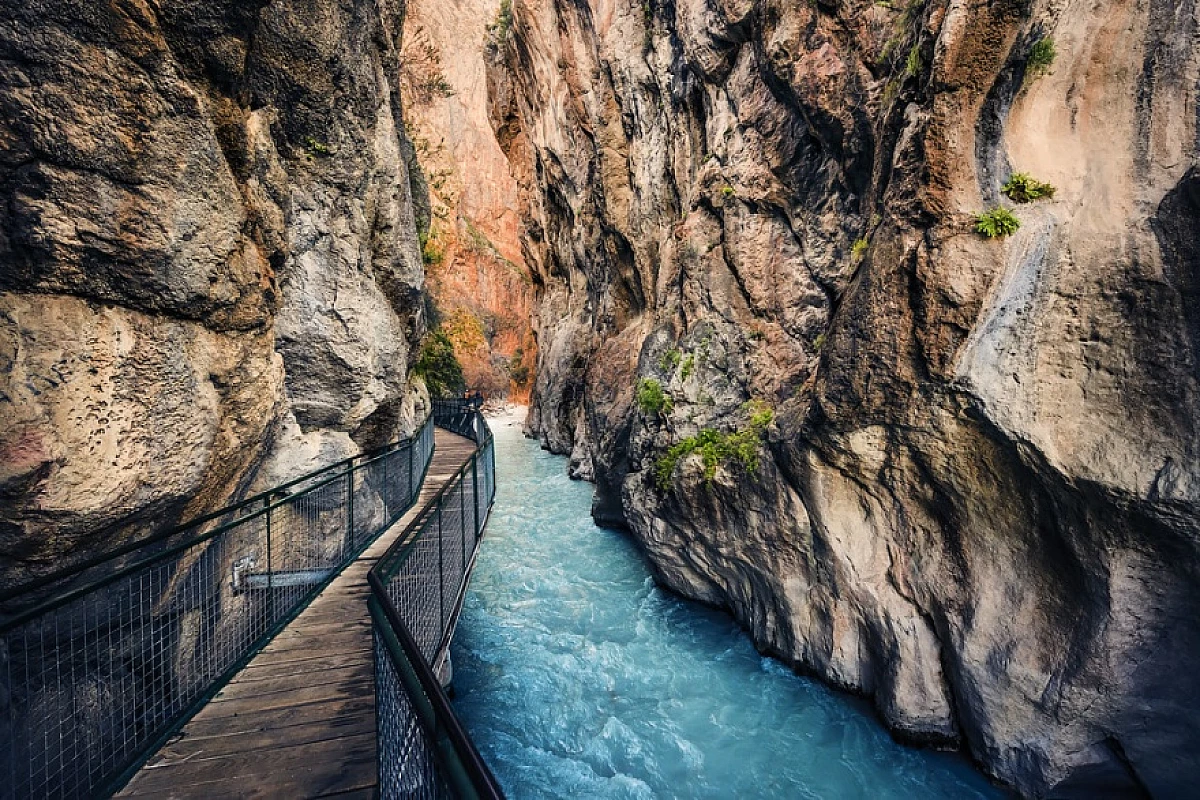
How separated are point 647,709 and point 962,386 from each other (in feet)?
17.4

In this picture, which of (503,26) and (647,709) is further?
(503,26)

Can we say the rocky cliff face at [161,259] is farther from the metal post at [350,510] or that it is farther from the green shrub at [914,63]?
the green shrub at [914,63]

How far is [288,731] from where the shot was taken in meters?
3.46

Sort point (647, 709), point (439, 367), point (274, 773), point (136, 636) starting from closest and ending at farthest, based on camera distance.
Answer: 1. point (274, 773)
2. point (136, 636)
3. point (647, 709)
4. point (439, 367)

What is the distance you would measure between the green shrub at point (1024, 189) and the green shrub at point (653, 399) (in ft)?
17.4

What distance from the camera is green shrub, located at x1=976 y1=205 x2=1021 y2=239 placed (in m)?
4.59

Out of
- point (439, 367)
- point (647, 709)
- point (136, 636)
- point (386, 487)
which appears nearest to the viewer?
point (136, 636)

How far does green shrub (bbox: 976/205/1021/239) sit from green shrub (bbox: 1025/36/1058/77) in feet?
4.25

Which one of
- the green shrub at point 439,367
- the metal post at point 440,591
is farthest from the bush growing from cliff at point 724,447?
the green shrub at point 439,367

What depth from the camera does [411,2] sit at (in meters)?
51.3

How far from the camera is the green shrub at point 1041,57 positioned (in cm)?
464

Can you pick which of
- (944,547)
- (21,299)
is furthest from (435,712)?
(944,547)

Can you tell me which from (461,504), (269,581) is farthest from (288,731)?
(461,504)

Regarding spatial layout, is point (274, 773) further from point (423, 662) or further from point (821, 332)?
point (821, 332)
